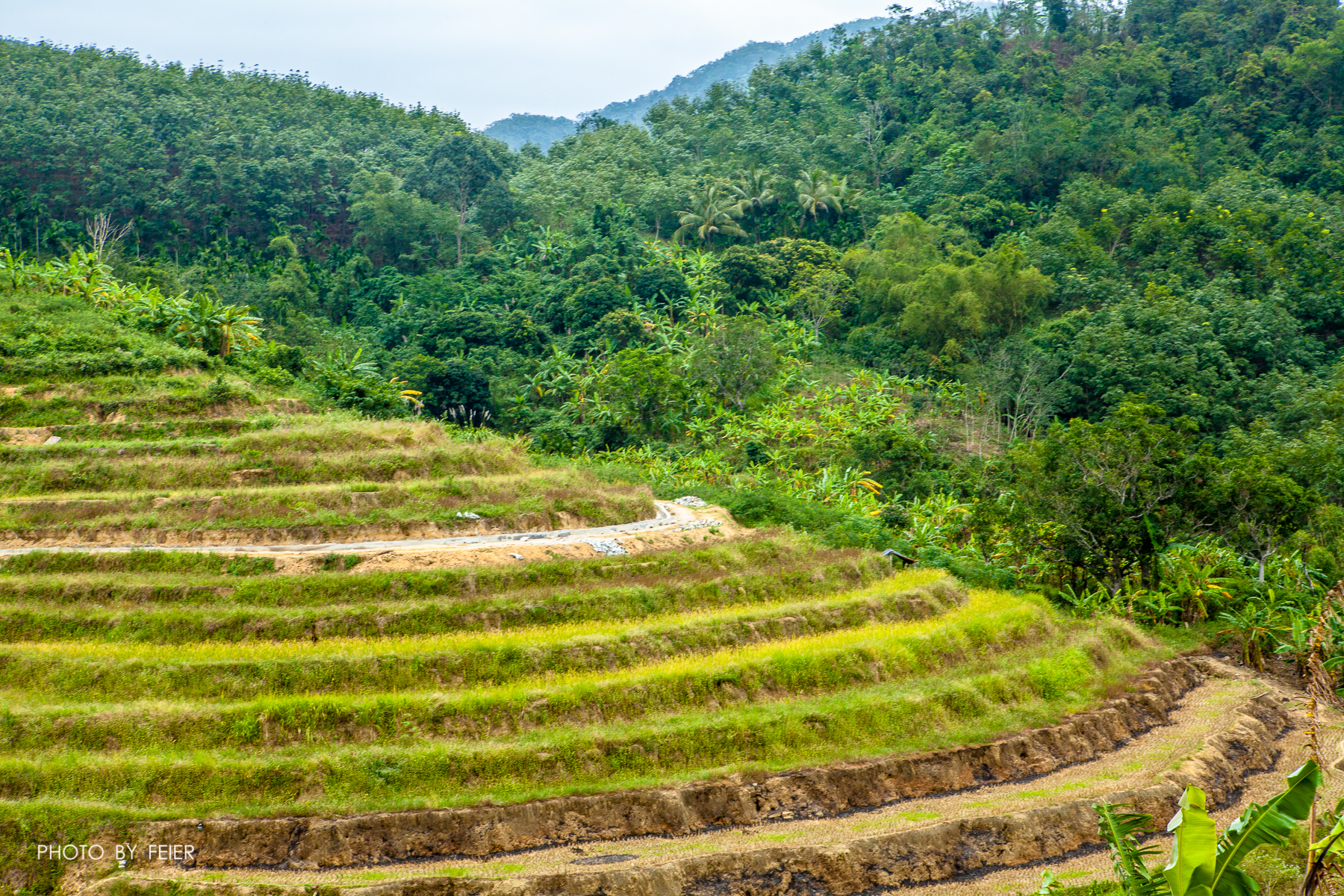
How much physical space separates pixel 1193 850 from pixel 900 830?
20.6ft

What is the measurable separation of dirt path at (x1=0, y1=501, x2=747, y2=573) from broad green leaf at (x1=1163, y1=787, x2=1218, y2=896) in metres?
14.8

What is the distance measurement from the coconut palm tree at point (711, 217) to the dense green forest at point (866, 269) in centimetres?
20

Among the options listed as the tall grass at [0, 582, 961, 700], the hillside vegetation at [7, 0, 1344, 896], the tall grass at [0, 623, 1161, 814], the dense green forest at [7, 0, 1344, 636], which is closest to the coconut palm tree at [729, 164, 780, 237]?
the dense green forest at [7, 0, 1344, 636]

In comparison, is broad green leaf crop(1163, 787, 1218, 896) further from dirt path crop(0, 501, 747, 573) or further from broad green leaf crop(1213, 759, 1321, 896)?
dirt path crop(0, 501, 747, 573)

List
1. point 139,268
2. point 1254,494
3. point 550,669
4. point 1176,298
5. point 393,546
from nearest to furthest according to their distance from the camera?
point 550,669 → point 393,546 → point 1254,494 → point 1176,298 → point 139,268

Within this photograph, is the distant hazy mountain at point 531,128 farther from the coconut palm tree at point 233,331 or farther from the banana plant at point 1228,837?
the banana plant at point 1228,837

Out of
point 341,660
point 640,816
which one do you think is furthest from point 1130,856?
point 341,660

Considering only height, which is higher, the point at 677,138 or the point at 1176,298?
the point at 677,138

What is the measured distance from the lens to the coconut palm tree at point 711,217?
56.3 metres

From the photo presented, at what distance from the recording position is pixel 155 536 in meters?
22.3

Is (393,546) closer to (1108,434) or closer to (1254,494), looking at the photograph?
(1108,434)

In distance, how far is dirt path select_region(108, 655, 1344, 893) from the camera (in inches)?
516

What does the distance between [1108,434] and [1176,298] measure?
1762cm

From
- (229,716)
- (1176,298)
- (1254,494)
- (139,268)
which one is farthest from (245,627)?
(1176,298)
